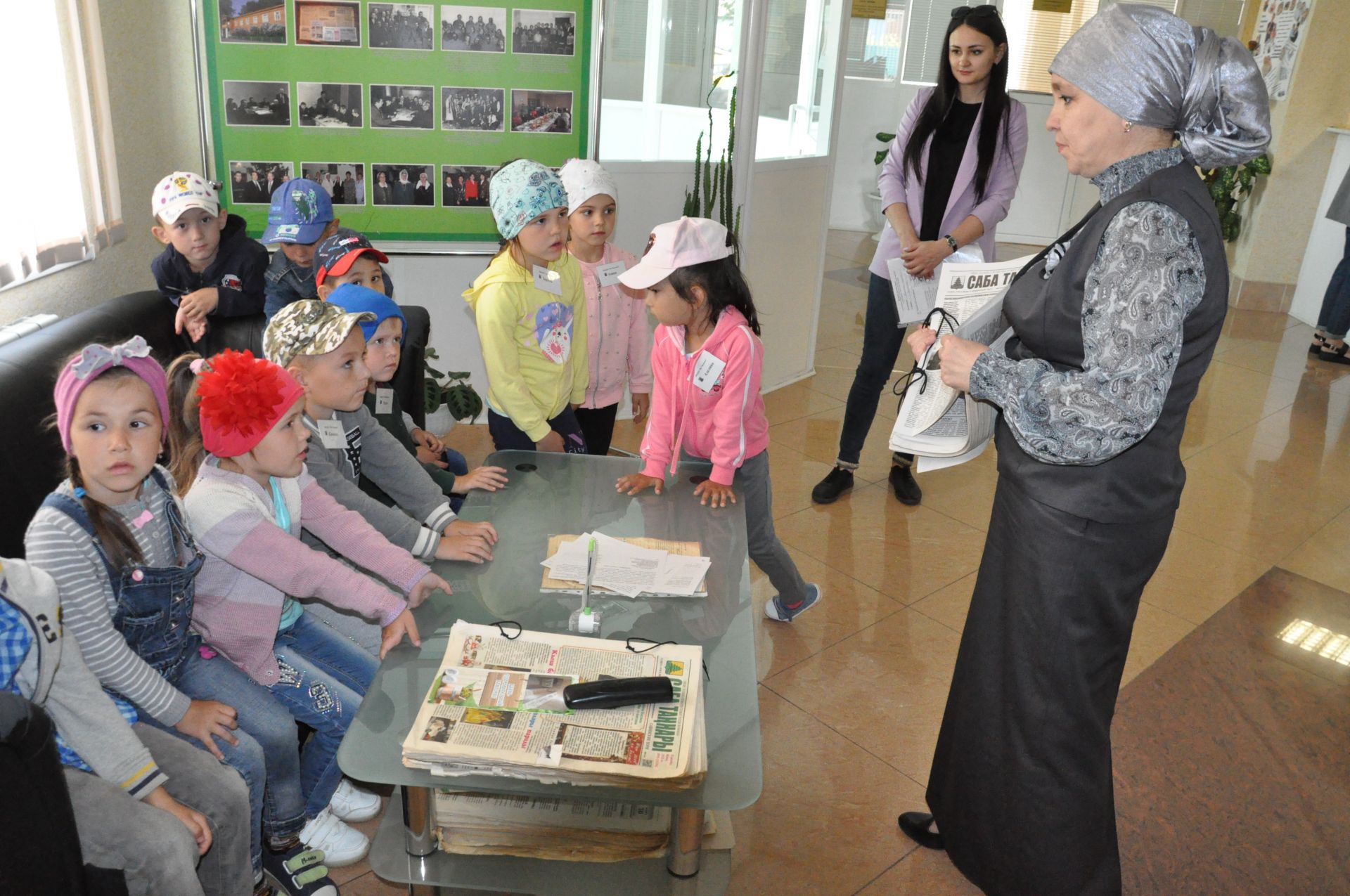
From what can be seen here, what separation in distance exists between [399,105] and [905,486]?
238 cm

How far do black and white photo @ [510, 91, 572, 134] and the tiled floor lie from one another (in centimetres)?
127

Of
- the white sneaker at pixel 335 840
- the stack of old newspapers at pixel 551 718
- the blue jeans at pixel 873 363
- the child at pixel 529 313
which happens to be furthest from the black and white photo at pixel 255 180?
the stack of old newspapers at pixel 551 718

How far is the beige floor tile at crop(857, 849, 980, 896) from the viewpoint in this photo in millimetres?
2066

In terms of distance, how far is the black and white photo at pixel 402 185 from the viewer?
12.3 feet

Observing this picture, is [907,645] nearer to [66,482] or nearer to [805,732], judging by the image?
[805,732]

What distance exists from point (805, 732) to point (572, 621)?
0.97m

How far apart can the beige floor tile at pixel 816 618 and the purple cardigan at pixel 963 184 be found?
109 cm

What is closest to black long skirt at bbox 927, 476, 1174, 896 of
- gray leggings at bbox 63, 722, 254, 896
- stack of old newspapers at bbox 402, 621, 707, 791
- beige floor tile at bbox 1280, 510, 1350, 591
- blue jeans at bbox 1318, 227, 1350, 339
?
stack of old newspapers at bbox 402, 621, 707, 791

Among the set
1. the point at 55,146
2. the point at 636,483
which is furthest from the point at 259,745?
the point at 55,146

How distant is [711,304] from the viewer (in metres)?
2.49

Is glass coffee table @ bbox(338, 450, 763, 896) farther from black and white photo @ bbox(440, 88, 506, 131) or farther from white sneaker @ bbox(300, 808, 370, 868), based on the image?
black and white photo @ bbox(440, 88, 506, 131)

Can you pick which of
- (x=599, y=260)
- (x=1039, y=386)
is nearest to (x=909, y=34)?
(x=599, y=260)

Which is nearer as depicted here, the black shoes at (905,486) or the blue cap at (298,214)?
the blue cap at (298,214)

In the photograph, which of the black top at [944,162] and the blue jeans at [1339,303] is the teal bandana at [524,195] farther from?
the blue jeans at [1339,303]
